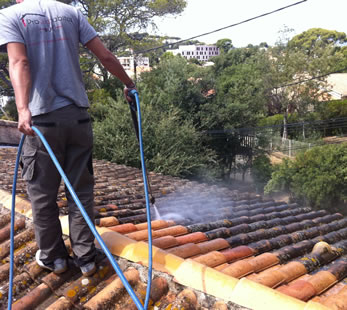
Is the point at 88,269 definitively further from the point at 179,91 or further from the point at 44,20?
the point at 179,91

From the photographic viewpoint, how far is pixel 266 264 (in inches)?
103

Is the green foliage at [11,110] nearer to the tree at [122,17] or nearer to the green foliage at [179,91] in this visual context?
the tree at [122,17]

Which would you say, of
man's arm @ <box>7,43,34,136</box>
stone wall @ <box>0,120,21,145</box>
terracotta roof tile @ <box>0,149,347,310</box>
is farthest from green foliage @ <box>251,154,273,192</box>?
man's arm @ <box>7,43,34,136</box>

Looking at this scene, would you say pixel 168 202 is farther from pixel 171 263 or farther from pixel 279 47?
pixel 279 47

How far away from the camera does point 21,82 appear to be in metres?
1.92

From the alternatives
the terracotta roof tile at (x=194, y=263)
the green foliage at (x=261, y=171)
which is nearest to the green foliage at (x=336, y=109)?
the green foliage at (x=261, y=171)

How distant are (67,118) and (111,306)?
109cm

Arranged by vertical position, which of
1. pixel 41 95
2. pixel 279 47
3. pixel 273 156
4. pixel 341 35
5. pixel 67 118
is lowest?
pixel 273 156

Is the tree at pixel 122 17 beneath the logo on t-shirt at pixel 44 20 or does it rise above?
above

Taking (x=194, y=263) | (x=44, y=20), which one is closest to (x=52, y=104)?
(x=44, y=20)

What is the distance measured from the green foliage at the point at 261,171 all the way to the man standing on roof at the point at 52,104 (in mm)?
18105

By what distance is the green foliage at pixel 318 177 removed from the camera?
15289mm

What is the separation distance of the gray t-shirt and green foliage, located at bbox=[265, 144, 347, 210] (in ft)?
48.3

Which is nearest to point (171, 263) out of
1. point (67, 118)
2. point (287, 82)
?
point (67, 118)
